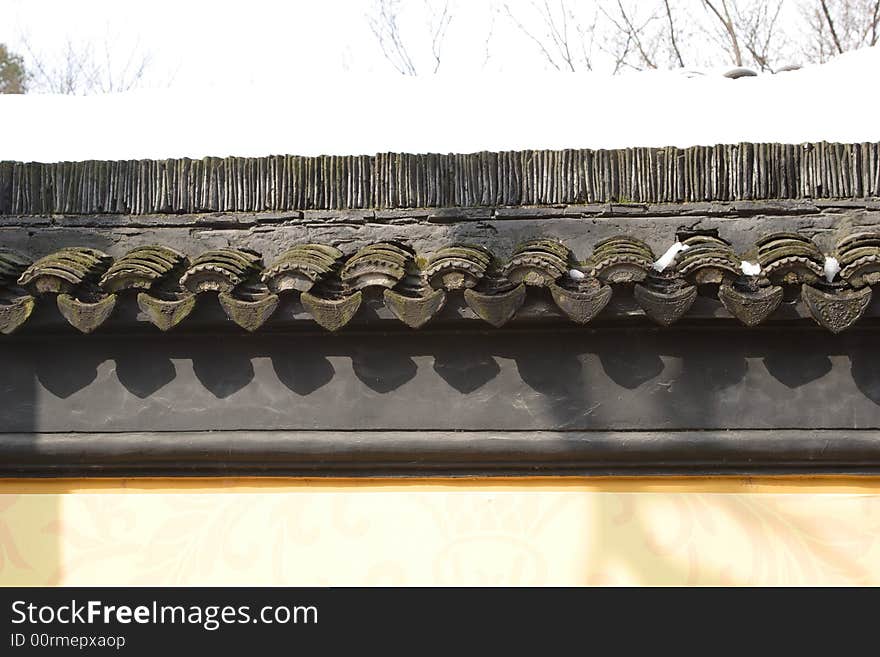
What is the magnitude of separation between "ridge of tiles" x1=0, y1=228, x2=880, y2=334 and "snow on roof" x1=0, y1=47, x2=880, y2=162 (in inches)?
32.0

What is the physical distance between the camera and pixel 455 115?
3801mm

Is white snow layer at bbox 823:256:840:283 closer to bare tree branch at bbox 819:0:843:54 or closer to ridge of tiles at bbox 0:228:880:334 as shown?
ridge of tiles at bbox 0:228:880:334

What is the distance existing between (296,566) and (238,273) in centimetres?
93

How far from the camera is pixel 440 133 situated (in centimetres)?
359

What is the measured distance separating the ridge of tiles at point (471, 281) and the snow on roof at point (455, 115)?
814 millimetres

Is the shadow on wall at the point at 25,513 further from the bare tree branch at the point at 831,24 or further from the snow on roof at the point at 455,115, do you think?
the bare tree branch at the point at 831,24

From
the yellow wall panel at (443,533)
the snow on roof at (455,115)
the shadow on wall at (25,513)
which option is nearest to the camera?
the yellow wall panel at (443,533)

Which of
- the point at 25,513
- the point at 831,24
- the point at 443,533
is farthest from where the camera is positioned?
the point at 831,24

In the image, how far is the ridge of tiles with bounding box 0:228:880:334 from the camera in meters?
2.49

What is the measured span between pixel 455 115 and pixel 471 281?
1462mm

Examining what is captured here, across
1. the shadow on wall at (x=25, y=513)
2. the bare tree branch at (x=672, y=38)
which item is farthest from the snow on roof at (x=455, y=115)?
the bare tree branch at (x=672, y=38)

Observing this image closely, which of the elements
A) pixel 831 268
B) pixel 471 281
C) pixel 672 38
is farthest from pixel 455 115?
pixel 672 38

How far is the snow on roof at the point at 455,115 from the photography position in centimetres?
344

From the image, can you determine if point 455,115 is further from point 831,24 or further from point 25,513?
point 831,24
